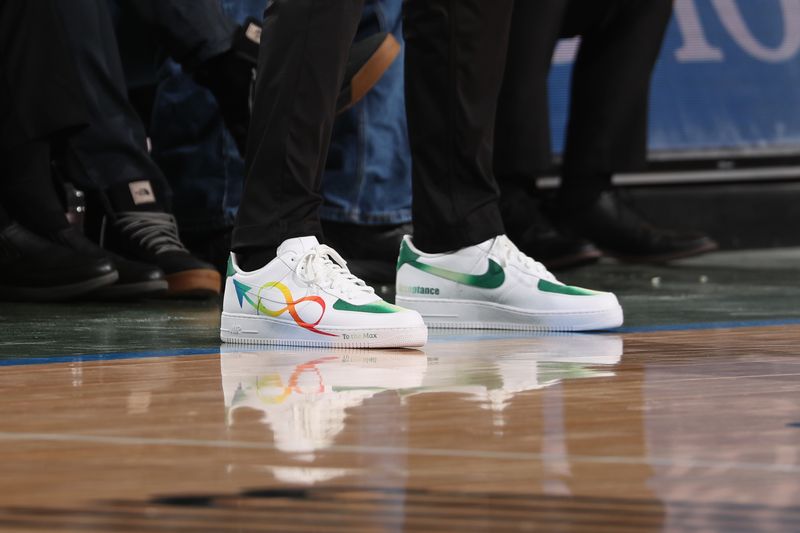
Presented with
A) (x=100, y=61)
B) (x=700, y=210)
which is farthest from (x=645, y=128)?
(x=100, y=61)

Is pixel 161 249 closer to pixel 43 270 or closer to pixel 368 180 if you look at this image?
pixel 43 270

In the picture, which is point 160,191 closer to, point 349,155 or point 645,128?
point 349,155

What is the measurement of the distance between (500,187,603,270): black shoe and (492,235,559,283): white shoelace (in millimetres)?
1016

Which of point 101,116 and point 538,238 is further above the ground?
point 101,116

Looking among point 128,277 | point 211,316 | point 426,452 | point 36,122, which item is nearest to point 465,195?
point 211,316

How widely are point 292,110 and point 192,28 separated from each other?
91 centimetres

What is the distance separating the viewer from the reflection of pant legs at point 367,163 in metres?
2.53

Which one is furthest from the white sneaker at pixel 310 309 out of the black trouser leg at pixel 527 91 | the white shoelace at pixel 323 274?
the black trouser leg at pixel 527 91

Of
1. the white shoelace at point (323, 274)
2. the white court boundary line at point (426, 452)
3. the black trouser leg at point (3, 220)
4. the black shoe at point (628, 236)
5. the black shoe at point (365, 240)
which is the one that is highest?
the white court boundary line at point (426, 452)

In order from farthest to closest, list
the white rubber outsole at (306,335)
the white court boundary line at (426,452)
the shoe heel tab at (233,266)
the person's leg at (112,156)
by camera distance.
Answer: the person's leg at (112,156), the shoe heel tab at (233,266), the white rubber outsole at (306,335), the white court boundary line at (426,452)

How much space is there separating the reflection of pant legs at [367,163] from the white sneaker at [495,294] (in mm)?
815

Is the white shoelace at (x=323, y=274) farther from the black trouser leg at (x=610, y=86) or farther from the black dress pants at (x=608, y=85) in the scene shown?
the black trouser leg at (x=610, y=86)

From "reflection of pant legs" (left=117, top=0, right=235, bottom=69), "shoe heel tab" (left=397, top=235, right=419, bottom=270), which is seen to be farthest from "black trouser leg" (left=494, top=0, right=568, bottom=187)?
"shoe heel tab" (left=397, top=235, right=419, bottom=270)

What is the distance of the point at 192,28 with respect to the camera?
2.28 m
